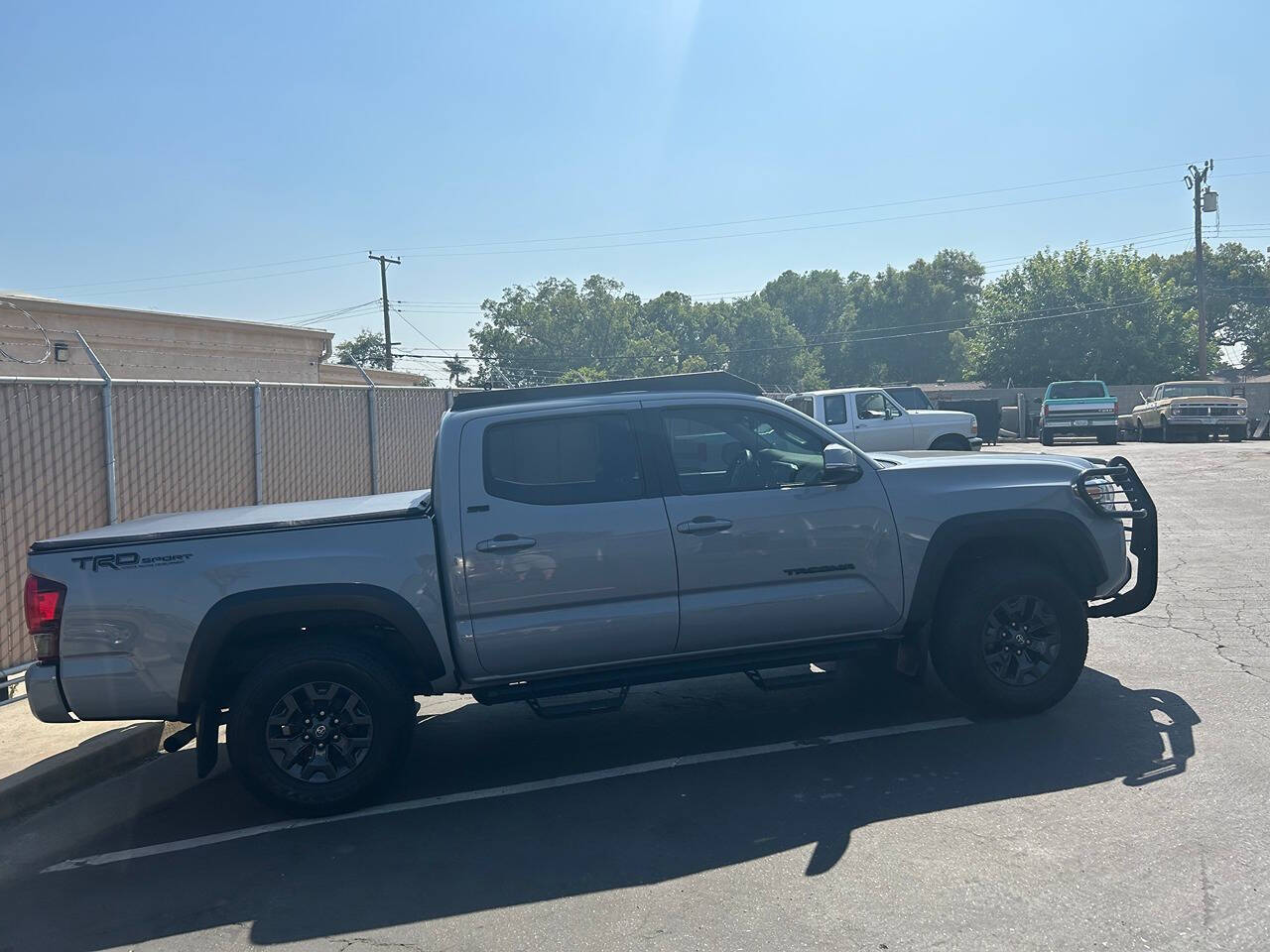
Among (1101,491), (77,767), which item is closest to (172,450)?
(77,767)

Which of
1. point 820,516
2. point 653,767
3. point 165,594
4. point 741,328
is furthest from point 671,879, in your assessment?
point 741,328

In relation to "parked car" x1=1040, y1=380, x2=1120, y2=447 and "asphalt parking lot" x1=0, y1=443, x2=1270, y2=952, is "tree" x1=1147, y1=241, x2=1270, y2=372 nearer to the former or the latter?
"parked car" x1=1040, y1=380, x2=1120, y2=447

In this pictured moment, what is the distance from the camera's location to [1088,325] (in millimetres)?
55781

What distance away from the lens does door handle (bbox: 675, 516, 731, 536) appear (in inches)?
225

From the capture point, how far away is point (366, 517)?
218 inches

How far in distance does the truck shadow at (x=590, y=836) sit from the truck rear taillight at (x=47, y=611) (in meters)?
1.06

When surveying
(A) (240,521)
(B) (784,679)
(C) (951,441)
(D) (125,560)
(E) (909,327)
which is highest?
(E) (909,327)

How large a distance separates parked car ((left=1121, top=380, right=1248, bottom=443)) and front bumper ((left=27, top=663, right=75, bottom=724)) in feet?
106

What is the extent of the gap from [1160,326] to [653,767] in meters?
56.8

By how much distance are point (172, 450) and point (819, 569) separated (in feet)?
20.4

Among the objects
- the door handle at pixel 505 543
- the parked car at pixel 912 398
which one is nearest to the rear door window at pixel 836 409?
the parked car at pixel 912 398

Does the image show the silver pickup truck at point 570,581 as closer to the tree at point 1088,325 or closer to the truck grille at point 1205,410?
the truck grille at point 1205,410

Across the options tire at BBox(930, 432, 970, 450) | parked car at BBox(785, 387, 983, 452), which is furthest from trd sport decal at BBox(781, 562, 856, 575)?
tire at BBox(930, 432, 970, 450)

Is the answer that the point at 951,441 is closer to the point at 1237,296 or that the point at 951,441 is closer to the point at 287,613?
the point at 287,613
